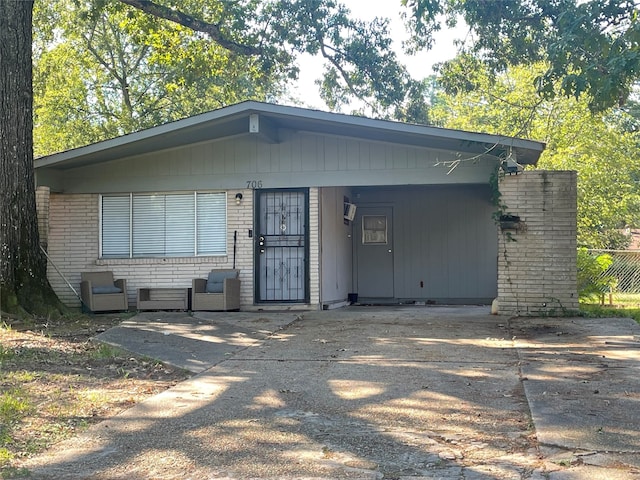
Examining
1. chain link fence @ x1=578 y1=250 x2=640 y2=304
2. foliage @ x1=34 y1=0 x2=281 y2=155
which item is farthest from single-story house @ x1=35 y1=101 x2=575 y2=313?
foliage @ x1=34 y1=0 x2=281 y2=155

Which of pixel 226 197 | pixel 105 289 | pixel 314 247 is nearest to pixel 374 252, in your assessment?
pixel 314 247

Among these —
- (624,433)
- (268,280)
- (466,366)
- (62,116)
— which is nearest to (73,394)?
(466,366)

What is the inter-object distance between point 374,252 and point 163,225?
16.3 feet

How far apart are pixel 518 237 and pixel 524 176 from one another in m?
0.95

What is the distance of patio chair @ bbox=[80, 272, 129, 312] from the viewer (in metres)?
11.9

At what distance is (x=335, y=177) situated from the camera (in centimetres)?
1214

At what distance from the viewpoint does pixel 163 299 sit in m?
12.3

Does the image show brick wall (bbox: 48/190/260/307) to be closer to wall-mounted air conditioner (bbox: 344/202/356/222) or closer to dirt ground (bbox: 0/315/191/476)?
wall-mounted air conditioner (bbox: 344/202/356/222)

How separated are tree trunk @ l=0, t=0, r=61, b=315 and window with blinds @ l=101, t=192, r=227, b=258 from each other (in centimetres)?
254

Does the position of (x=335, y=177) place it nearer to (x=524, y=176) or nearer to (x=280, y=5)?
(x=524, y=176)

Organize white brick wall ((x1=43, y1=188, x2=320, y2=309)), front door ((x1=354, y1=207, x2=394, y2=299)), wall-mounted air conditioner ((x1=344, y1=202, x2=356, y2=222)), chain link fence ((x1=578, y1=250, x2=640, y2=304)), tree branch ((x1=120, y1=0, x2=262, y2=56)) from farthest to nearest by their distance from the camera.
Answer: chain link fence ((x1=578, y1=250, x2=640, y2=304)), front door ((x1=354, y1=207, x2=394, y2=299)), wall-mounted air conditioner ((x1=344, y1=202, x2=356, y2=222)), tree branch ((x1=120, y1=0, x2=262, y2=56)), white brick wall ((x1=43, y1=188, x2=320, y2=309))

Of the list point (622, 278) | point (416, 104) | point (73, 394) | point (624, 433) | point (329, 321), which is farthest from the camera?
point (416, 104)

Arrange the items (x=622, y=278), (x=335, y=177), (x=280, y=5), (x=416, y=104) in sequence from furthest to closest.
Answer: (x=416, y=104), (x=280, y=5), (x=622, y=278), (x=335, y=177)

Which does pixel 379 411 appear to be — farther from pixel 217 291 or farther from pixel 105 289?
pixel 105 289
